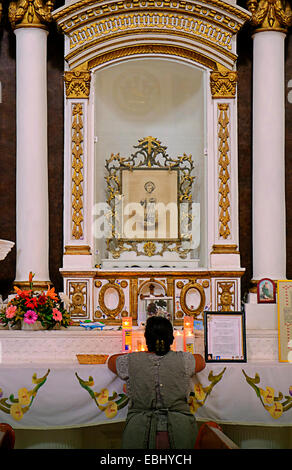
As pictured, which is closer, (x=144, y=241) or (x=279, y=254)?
(x=279, y=254)

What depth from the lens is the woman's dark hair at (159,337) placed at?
3.65 metres

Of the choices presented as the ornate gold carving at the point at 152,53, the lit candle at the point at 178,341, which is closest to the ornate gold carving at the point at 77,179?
the ornate gold carving at the point at 152,53

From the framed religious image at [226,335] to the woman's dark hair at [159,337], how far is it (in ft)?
2.67

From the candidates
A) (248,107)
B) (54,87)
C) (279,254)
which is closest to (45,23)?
(54,87)

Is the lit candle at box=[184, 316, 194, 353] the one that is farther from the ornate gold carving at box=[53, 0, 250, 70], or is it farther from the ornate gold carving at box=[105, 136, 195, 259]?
the ornate gold carving at box=[53, 0, 250, 70]

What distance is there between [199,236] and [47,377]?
170 inches

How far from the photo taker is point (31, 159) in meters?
7.66

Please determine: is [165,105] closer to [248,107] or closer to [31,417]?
[248,107]

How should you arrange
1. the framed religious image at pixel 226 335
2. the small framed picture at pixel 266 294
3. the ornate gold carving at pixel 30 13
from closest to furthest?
1. the framed religious image at pixel 226 335
2. the small framed picture at pixel 266 294
3. the ornate gold carving at pixel 30 13

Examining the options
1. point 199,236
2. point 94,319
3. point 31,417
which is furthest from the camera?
point 199,236

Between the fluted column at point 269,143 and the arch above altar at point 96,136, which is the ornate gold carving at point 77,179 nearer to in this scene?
the arch above altar at point 96,136

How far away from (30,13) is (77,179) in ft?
6.42

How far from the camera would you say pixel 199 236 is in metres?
8.18

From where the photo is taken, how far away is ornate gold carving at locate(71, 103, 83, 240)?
7.64m
